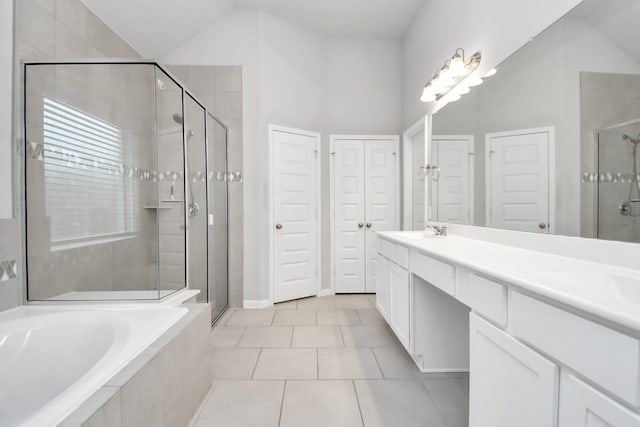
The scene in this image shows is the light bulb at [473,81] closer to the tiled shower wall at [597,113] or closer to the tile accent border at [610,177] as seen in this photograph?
the tiled shower wall at [597,113]

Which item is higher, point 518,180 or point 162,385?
point 518,180

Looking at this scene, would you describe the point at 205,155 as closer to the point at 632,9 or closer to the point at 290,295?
the point at 290,295

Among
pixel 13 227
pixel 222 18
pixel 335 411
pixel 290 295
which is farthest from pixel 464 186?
pixel 222 18

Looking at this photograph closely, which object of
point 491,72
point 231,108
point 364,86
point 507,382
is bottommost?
point 507,382

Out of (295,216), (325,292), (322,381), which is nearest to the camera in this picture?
(322,381)

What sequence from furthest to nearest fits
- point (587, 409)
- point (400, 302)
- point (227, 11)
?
point (227, 11) → point (400, 302) → point (587, 409)

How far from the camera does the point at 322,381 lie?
1790 millimetres

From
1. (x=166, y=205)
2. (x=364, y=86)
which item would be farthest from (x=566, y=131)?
(x=364, y=86)

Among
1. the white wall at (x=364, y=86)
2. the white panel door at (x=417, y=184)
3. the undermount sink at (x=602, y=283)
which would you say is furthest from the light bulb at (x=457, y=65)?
the undermount sink at (x=602, y=283)

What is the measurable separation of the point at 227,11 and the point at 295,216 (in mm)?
2334

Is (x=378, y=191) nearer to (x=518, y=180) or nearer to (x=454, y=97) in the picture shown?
(x=454, y=97)

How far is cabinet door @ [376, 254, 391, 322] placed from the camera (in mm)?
2375

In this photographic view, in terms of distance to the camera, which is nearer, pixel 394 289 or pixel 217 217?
pixel 394 289

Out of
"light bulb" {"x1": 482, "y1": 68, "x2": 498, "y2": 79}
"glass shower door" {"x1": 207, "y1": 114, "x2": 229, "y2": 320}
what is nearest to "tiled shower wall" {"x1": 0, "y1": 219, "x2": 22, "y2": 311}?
"glass shower door" {"x1": 207, "y1": 114, "x2": 229, "y2": 320}
